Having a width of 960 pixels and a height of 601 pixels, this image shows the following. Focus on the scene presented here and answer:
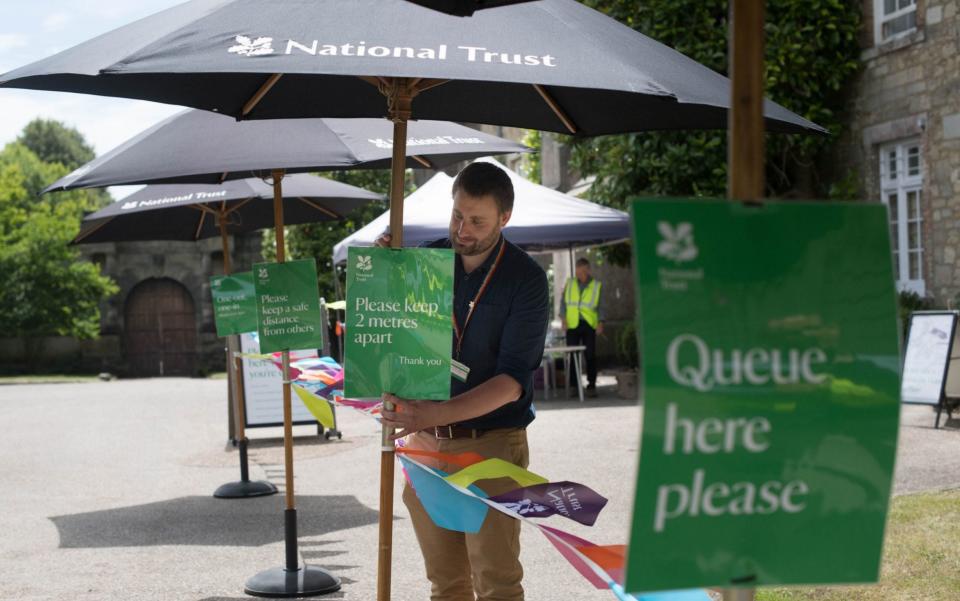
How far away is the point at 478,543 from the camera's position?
3.82 meters

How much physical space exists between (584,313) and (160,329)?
2917cm

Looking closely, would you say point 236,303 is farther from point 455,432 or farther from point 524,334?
point 524,334

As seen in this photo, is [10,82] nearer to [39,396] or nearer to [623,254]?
[623,254]

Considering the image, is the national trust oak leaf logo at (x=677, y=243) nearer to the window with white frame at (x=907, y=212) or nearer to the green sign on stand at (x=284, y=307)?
the green sign on stand at (x=284, y=307)

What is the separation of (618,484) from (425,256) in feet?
18.6

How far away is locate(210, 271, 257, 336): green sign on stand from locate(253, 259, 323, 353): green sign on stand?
216 centimetres

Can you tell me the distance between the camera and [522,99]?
500 centimetres

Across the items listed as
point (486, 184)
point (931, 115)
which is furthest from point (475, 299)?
point (931, 115)

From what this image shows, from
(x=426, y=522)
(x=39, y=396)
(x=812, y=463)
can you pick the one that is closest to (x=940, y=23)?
(x=426, y=522)

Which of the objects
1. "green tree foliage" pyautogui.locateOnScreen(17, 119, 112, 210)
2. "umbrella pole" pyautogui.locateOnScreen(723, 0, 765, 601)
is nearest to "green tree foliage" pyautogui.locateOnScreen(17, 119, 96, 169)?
"green tree foliage" pyautogui.locateOnScreen(17, 119, 112, 210)

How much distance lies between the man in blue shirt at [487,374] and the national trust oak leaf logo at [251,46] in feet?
2.49

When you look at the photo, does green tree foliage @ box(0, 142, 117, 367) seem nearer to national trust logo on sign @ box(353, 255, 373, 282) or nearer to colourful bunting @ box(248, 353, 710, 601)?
colourful bunting @ box(248, 353, 710, 601)

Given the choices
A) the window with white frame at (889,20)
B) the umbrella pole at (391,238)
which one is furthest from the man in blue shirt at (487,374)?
the window with white frame at (889,20)

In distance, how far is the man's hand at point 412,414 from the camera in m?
3.60
